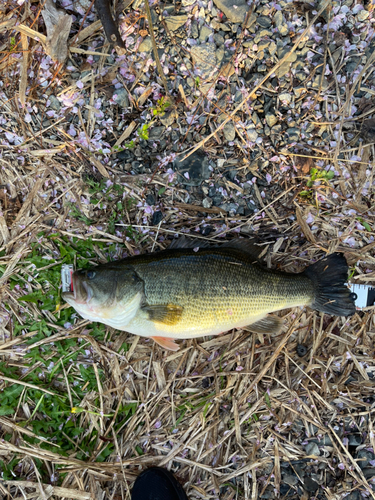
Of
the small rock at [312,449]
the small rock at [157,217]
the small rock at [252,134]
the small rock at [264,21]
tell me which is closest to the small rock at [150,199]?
the small rock at [157,217]

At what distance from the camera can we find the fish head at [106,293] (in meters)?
3.12

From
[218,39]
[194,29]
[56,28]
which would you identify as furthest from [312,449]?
[56,28]

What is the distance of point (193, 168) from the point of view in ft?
11.9

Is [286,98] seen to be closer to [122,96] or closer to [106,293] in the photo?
[122,96]

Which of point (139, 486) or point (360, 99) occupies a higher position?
point (360, 99)

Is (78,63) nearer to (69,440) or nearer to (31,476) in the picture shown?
(69,440)

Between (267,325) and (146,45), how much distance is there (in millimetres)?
3449

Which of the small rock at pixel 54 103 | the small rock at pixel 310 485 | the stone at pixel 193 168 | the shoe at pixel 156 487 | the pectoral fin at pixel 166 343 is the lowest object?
the small rock at pixel 310 485

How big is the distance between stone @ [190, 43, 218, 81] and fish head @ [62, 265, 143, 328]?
7.90 feet

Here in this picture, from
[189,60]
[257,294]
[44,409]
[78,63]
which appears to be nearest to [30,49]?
[78,63]

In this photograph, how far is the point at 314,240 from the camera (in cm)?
374

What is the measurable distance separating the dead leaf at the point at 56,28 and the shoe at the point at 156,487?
491cm

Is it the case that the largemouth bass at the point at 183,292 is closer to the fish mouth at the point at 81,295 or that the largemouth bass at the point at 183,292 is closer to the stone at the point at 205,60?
the fish mouth at the point at 81,295

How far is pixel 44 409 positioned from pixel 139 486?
55.7 inches
